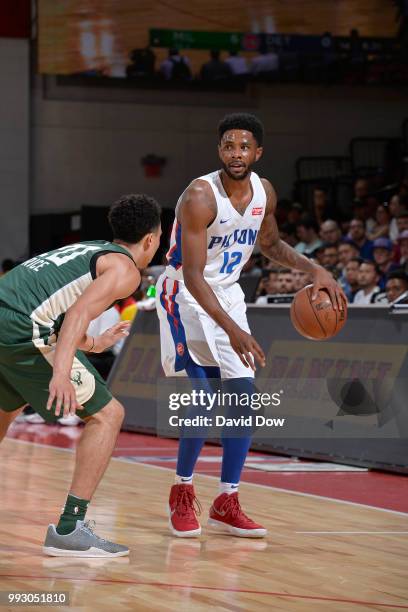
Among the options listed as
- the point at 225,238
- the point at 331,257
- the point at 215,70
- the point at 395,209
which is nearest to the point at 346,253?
the point at 331,257

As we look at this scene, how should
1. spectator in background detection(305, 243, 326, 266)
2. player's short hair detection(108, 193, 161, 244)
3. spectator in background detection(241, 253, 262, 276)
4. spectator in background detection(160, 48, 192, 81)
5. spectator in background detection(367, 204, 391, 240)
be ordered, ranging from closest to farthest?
1. player's short hair detection(108, 193, 161, 244)
2. spectator in background detection(305, 243, 326, 266)
3. spectator in background detection(367, 204, 391, 240)
4. spectator in background detection(241, 253, 262, 276)
5. spectator in background detection(160, 48, 192, 81)

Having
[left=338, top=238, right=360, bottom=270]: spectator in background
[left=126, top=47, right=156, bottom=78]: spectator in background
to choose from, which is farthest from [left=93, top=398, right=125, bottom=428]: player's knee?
[left=126, top=47, right=156, bottom=78]: spectator in background

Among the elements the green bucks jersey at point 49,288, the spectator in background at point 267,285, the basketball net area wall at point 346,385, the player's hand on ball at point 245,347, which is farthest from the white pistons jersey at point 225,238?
the spectator in background at point 267,285

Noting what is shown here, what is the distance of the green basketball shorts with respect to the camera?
4660 millimetres

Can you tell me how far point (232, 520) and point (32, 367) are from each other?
146 cm

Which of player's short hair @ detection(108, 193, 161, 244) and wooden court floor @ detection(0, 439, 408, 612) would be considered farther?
player's short hair @ detection(108, 193, 161, 244)

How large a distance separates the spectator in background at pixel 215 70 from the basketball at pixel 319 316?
12.3 metres

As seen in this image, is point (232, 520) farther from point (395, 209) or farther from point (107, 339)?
point (395, 209)

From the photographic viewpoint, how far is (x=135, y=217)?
492 centimetres

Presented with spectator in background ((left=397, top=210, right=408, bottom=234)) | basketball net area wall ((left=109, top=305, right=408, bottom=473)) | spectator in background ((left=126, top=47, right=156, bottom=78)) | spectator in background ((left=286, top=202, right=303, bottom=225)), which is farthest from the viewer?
spectator in background ((left=126, top=47, right=156, bottom=78))

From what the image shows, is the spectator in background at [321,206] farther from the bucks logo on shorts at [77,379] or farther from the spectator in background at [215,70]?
the bucks logo on shorts at [77,379]

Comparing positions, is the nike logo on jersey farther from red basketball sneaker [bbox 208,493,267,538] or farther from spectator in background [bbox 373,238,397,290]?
spectator in background [bbox 373,238,397,290]

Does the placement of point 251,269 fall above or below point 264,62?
below

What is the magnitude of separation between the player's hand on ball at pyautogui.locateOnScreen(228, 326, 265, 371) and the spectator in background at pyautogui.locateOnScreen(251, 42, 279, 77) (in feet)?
42.5
